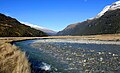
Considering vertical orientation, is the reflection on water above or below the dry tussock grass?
below

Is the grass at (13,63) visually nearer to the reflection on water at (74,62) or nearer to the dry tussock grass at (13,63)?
the dry tussock grass at (13,63)

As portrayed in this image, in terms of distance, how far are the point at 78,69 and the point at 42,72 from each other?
5544mm

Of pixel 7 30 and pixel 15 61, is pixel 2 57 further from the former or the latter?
pixel 7 30

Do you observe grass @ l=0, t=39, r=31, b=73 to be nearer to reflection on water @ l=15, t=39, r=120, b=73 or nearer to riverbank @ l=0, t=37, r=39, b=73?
riverbank @ l=0, t=37, r=39, b=73

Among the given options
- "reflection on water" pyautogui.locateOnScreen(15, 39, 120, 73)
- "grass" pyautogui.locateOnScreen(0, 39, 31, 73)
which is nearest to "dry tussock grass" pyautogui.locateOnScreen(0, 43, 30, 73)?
"grass" pyautogui.locateOnScreen(0, 39, 31, 73)

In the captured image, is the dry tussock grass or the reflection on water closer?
the dry tussock grass

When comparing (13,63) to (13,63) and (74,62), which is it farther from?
(74,62)

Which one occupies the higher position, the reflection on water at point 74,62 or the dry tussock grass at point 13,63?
the dry tussock grass at point 13,63

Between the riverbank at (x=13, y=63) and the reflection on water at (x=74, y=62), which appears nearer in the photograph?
the riverbank at (x=13, y=63)

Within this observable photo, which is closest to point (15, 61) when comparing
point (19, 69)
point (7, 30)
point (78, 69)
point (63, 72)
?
point (19, 69)

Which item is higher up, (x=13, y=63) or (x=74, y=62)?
(x=13, y=63)

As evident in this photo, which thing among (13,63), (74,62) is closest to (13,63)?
(13,63)

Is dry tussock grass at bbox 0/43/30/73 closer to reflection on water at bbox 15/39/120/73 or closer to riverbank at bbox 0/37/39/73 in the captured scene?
riverbank at bbox 0/37/39/73

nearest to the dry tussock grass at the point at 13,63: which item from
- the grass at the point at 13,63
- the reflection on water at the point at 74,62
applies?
the grass at the point at 13,63
